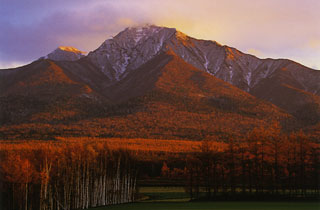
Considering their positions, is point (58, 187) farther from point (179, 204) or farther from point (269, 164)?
point (269, 164)

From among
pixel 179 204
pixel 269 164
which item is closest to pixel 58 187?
pixel 179 204

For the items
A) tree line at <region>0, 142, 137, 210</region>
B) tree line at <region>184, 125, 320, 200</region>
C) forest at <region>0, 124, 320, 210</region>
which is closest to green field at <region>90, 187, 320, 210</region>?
forest at <region>0, 124, 320, 210</region>

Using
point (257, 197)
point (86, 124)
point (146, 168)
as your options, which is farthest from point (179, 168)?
point (86, 124)

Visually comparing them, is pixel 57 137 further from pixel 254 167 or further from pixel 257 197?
pixel 257 197

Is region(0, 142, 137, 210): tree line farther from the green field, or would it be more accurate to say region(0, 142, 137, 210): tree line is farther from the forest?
the green field

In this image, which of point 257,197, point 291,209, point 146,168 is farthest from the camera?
point 146,168

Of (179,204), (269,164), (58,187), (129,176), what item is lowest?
(179,204)

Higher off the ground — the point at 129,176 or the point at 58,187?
the point at 129,176

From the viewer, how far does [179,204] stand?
62875 mm

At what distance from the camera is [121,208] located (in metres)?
61.1

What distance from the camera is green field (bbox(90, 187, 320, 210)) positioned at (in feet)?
178

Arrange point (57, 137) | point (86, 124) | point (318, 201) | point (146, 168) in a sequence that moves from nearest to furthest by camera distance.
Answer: point (318, 201) < point (146, 168) < point (57, 137) < point (86, 124)

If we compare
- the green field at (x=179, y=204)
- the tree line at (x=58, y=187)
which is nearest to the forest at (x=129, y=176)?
the tree line at (x=58, y=187)

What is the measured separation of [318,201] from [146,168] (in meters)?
59.0
